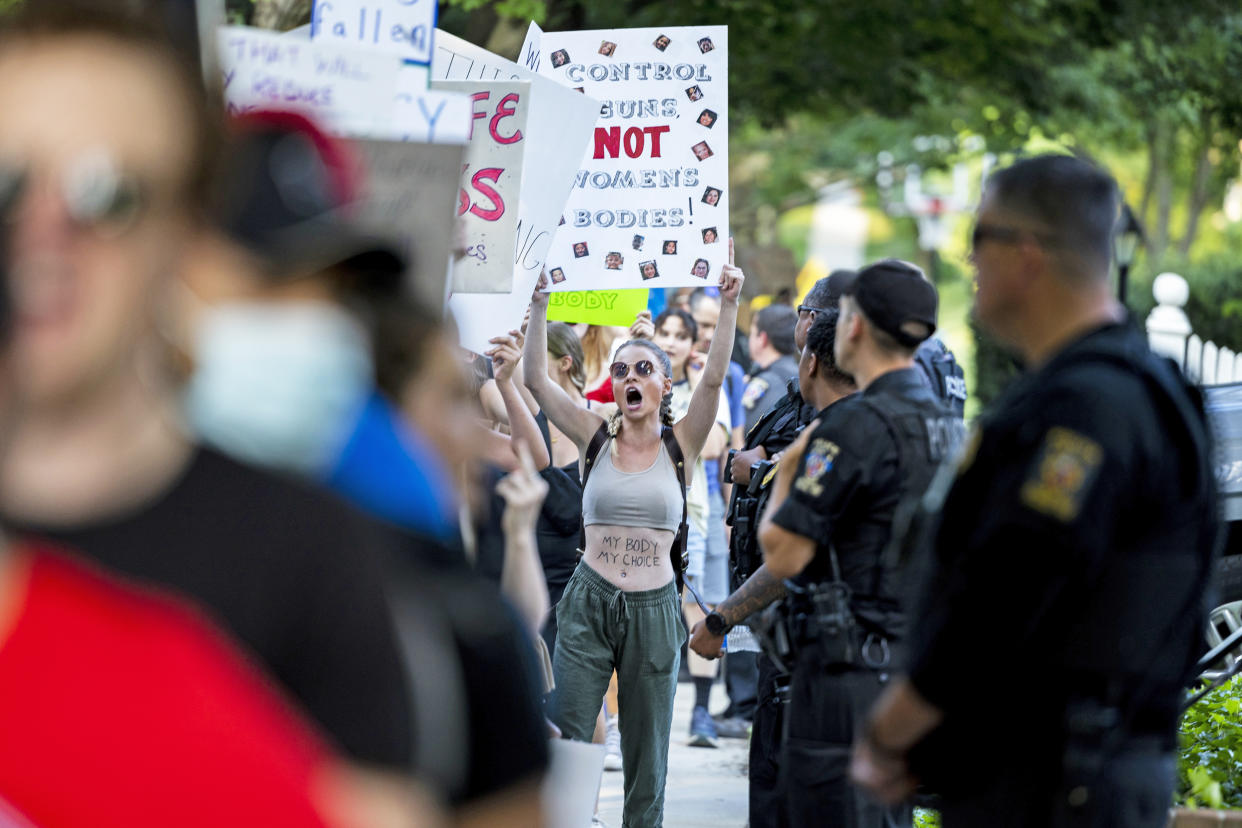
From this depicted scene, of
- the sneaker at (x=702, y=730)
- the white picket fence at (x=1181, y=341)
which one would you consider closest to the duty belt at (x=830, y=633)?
the sneaker at (x=702, y=730)

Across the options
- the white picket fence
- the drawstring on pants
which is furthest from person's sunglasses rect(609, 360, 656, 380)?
the white picket fence

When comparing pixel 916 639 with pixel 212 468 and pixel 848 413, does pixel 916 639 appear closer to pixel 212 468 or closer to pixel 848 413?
pixel 848 413

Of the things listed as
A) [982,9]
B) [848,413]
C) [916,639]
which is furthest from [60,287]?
[982,9]

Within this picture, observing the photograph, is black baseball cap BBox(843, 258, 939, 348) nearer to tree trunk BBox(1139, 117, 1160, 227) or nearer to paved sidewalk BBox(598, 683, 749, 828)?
paved sidewalk BBox(598, 683, 749, 828)

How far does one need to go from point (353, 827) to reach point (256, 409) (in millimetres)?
341

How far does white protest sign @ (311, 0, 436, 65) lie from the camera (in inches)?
178

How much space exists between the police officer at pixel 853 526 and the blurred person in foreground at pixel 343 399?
2.88 metres

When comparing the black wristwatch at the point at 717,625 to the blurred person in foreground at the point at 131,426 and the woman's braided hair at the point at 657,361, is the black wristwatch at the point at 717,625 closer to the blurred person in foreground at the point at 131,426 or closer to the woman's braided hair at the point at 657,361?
the woman's braided hair at the point at 657,361


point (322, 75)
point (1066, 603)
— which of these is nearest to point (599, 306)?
point (322, 75)

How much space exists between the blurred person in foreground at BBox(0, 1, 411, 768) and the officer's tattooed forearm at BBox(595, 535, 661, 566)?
541cm

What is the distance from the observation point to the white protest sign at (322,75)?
331 cm

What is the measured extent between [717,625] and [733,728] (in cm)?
469

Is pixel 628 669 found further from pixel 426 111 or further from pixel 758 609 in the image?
pixel 426 111

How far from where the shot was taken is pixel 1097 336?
306 cm
